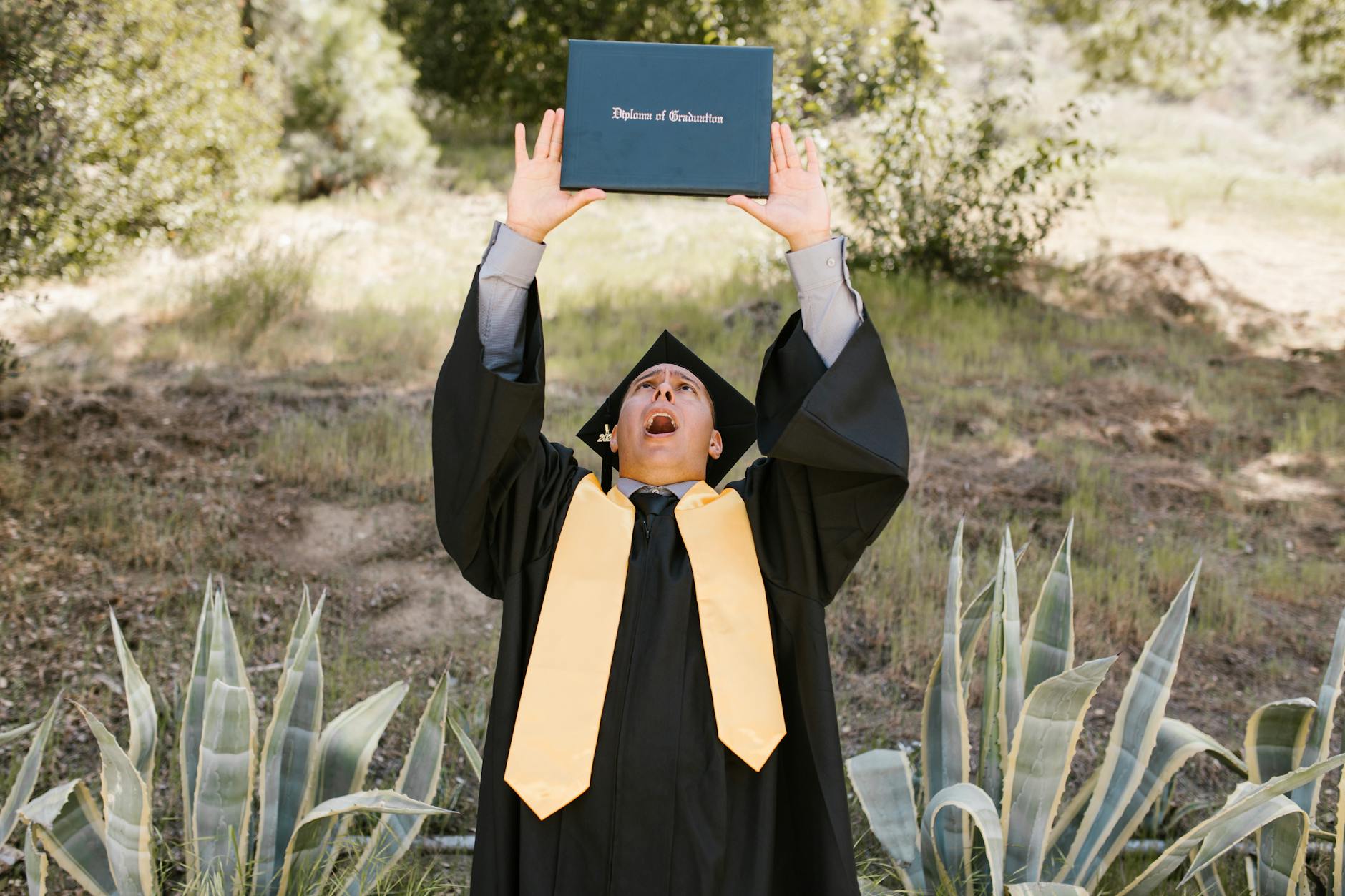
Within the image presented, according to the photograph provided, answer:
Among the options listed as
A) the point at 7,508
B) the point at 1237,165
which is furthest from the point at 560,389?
the point at 1237,165

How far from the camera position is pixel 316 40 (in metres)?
13.2

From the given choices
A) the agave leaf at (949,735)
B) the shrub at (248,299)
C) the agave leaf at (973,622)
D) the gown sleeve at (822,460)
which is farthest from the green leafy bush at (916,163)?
the gown sleeve at (822,460)

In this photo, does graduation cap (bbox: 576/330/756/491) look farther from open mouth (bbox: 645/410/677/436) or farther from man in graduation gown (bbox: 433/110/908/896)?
man in graduation gown (bbox: 433/110/908/896)

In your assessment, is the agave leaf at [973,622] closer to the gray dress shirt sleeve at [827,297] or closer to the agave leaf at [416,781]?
the gray dress shirt sleeve at [827,297]

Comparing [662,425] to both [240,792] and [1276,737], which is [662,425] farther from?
[1276,737]

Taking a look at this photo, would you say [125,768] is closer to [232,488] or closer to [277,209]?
[232,488]

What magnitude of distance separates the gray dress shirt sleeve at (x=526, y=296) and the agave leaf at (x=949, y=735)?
78cm

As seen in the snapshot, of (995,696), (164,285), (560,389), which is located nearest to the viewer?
(995,696)

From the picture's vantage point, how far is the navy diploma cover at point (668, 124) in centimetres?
258

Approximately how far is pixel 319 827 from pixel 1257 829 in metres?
2.39

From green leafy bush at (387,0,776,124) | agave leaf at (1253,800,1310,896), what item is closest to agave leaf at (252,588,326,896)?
agave leaf at (1253,800,1310,896)

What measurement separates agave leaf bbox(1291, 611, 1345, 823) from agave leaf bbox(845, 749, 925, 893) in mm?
988

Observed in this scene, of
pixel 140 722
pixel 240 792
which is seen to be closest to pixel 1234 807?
pixel 240 792

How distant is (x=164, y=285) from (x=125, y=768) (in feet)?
22.7
